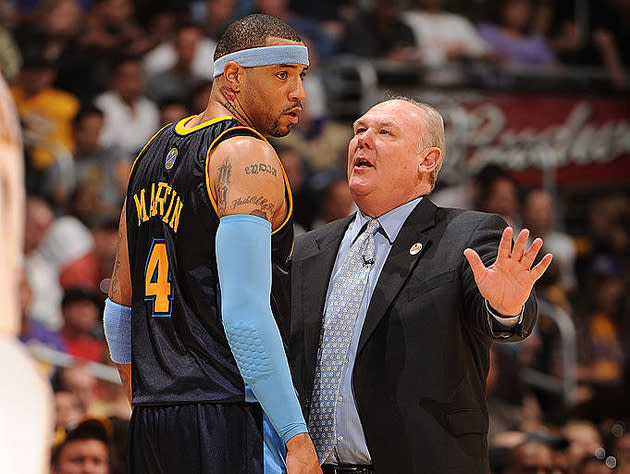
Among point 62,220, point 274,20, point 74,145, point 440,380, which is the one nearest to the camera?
point 274,20

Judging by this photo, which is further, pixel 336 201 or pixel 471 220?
pixel 336 201

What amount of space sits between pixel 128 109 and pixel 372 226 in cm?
540

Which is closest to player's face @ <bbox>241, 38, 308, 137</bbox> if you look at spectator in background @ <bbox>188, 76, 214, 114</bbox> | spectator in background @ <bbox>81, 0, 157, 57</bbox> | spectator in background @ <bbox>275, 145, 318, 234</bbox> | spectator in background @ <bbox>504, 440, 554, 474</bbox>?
spectator in background @ <bbox>504, 440, 554, 474</bbox>

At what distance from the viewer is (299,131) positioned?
863cm

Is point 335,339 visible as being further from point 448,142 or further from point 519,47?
point 519,47

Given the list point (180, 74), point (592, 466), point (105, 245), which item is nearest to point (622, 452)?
point (592, 466)

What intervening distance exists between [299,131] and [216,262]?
5960 millimetres

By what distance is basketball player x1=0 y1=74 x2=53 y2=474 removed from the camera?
3.01ft

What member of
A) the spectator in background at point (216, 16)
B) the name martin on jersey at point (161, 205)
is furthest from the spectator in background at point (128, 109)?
the name martin on jersey at point (161, 205)

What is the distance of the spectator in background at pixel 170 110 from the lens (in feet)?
26.6

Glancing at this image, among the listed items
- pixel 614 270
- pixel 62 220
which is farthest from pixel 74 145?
pixel 614 270

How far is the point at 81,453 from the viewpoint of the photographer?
15.6 feet

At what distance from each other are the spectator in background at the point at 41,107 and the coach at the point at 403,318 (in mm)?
4977

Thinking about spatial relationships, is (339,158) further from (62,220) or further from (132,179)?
(132,179)
